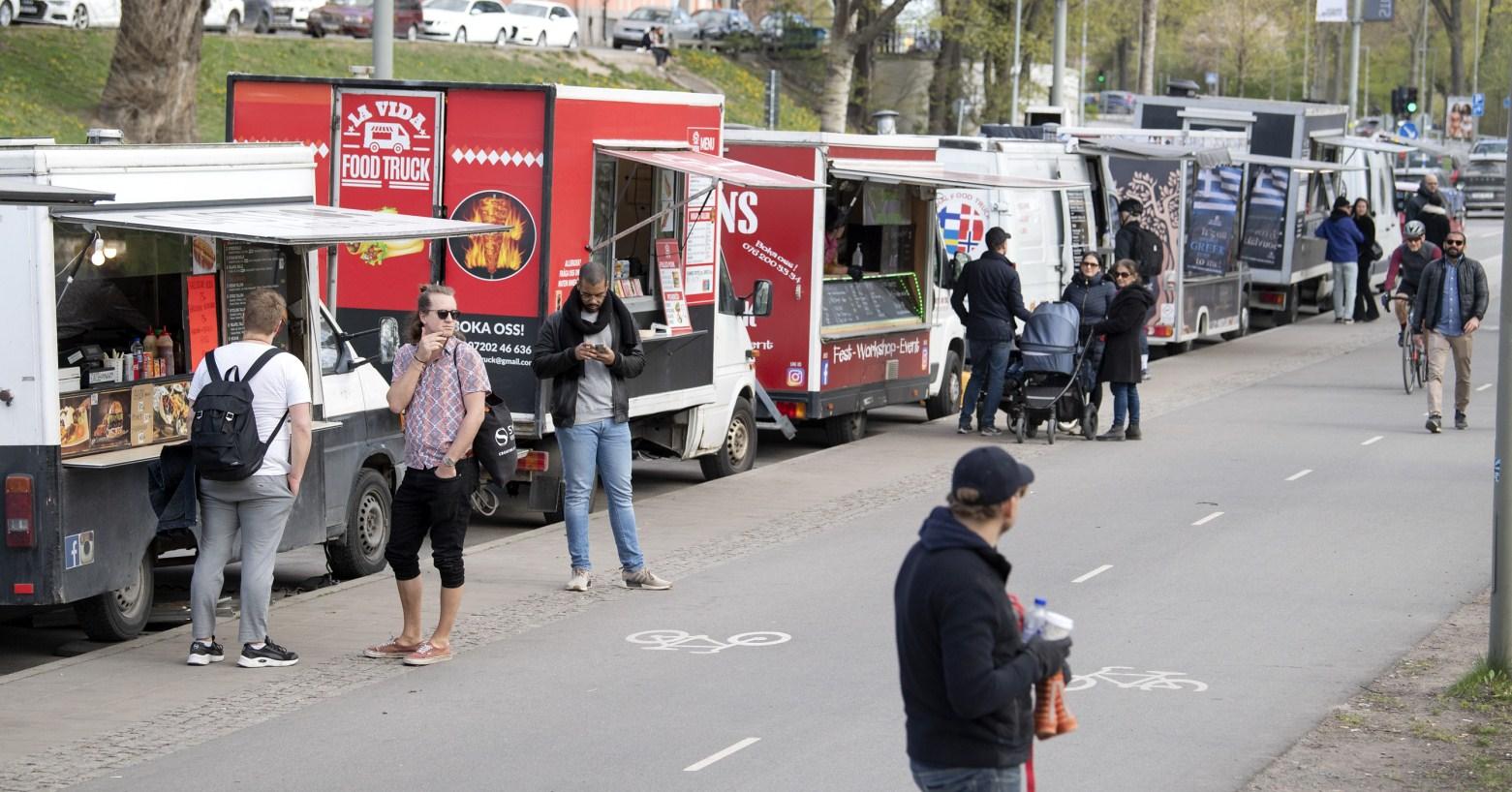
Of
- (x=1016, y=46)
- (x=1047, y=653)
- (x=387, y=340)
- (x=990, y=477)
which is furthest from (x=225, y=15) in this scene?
(x=1047, y=653)

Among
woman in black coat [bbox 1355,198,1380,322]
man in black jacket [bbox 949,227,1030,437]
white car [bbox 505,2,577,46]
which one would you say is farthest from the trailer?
white car [bbox 505,2,577,46]

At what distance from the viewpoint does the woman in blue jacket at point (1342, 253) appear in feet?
92.2

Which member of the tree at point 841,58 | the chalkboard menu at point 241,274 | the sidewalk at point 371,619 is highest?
the tree at point 841,58

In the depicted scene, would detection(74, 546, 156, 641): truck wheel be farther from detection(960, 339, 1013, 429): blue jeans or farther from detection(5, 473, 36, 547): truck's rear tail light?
detection(960, 339, 1013, 429): blue jeans

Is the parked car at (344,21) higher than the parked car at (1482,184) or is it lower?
higher

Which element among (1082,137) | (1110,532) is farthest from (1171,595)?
(1082,137)

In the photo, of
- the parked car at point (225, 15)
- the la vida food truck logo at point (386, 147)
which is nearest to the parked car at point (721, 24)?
the parked car at point (225, 15)

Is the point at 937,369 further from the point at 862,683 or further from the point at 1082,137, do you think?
the point at 862,683

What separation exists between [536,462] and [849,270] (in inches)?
222

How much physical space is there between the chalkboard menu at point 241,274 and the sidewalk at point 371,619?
1.58 m

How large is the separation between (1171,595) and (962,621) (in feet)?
21.4

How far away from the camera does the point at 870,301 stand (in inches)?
690

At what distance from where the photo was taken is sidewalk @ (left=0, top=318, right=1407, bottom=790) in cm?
787

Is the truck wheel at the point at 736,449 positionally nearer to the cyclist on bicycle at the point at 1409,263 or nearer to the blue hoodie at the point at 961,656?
the cyclist on bicycle at the point at 1409,263
